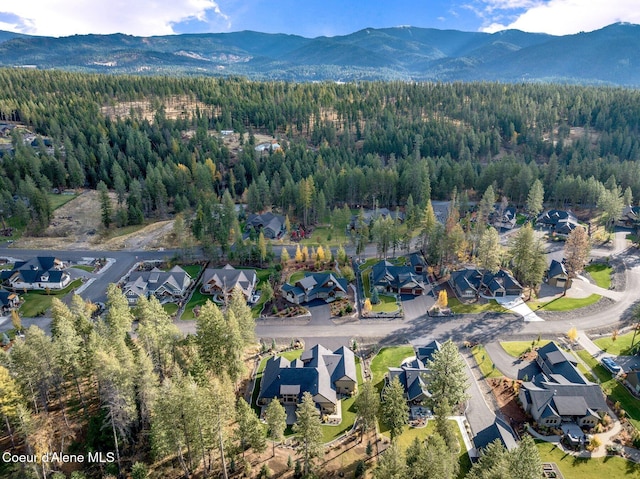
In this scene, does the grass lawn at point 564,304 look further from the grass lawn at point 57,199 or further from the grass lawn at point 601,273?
the grass lawn at point 57,199

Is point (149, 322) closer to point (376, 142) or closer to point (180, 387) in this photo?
point (180, 387)

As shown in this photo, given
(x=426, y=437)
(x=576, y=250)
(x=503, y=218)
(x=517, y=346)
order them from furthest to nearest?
(x=503, y=218) → (x=576, y=250) → (x=517, y=346) → (x=426, y=437)

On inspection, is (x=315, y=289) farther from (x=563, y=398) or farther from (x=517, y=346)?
(x=563, y=398)

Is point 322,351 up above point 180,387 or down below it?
below

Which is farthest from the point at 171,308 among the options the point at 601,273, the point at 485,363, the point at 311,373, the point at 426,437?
the point at 601,273

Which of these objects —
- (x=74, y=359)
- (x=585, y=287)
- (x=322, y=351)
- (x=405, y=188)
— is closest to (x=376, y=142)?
(x=405, y=188)
